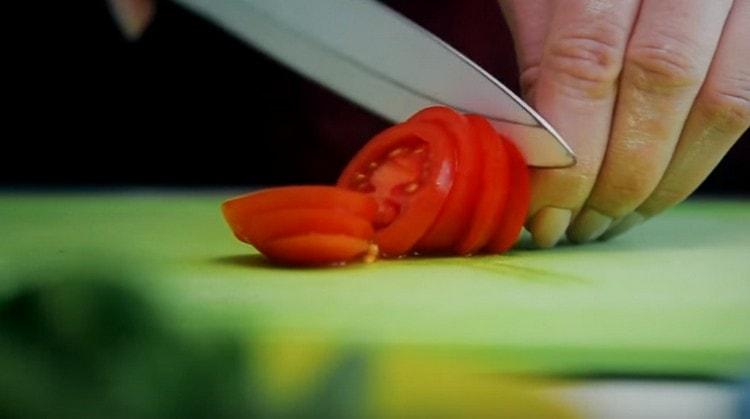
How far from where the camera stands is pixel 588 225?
1151mm

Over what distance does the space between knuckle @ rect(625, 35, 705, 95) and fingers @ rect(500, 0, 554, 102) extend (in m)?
0.11

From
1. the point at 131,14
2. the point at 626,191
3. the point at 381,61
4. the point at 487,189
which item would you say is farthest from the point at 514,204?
the point at 131,14

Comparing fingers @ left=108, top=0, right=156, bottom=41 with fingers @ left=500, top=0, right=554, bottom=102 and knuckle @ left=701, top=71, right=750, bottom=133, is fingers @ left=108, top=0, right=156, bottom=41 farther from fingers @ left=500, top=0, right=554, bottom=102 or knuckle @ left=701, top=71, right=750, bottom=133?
knuckle @ left=701, top=71, right=750, bottom=133

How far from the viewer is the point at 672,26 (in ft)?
3.67

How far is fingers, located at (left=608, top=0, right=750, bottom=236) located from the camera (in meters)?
1.14

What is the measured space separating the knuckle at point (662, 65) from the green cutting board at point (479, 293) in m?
0.15

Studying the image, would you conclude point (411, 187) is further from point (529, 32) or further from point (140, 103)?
point (140, 103)

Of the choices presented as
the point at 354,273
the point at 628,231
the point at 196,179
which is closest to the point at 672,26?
the point at 628,231

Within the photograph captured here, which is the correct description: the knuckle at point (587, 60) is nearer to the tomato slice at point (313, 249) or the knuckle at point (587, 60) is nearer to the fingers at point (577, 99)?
the fingers at point (577, 99)

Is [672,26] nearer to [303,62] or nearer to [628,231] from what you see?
[628,231]

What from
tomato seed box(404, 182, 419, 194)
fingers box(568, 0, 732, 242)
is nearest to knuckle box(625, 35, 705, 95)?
fingers box(568, 0, 732, 242)

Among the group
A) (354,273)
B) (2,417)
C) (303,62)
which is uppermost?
(303,62)

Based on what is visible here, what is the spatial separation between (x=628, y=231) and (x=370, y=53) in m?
0.33

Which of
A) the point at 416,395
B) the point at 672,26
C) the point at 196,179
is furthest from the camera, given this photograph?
the point at 196,179
